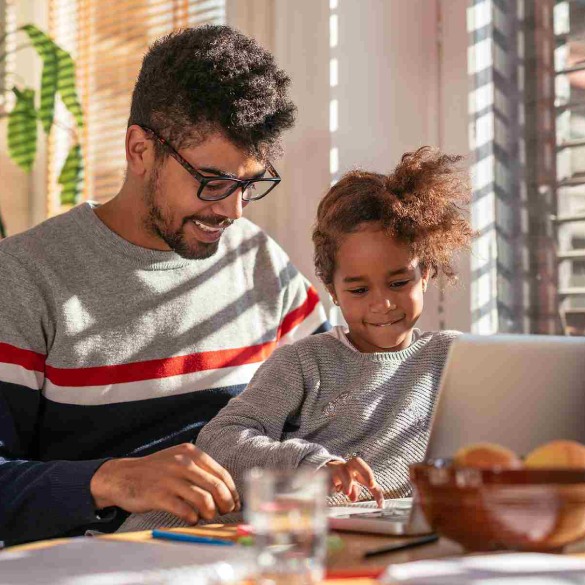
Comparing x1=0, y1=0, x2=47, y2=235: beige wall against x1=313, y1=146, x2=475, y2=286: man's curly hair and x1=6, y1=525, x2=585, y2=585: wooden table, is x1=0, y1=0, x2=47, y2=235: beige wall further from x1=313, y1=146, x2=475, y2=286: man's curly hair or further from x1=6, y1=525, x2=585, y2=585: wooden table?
x1=6, y1=525, x2=585, y2=585: wooden table

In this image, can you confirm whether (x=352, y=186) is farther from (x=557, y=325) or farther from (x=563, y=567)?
(x=563, y=567)

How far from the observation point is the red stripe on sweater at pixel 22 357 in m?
1.62

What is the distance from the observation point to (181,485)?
1.22m

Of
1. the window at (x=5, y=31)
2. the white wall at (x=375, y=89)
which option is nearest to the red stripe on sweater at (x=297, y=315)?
the white wall at (x=375, y=89)

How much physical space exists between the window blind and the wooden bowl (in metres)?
2.24

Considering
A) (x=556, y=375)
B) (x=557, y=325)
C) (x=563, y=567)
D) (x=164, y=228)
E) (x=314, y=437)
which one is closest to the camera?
(x=563, y=567)

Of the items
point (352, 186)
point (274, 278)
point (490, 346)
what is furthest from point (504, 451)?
point (274, 278)

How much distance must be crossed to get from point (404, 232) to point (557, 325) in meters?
0.47

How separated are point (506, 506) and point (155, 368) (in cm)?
105

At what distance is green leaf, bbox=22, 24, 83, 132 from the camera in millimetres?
2676

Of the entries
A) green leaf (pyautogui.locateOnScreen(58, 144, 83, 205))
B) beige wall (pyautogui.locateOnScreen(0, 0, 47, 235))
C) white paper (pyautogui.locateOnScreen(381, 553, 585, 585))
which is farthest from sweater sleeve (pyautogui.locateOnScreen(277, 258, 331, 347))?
beige wall (pyautogui.locateOnScreen(0, 0, 47, 235))

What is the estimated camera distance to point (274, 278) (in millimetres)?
2004

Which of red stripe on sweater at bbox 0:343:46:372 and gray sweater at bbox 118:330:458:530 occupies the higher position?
red stripe on sweater at bbox 0:343:46:372

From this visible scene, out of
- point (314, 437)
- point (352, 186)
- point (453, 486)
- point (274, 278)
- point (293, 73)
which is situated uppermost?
point (293, 73)
